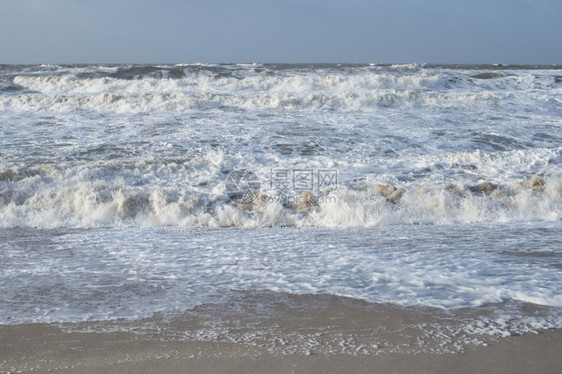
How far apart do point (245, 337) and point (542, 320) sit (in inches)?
69.2

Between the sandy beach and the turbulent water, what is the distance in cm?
25

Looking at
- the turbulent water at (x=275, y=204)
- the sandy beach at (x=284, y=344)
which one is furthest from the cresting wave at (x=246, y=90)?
the sandy beach at (x=284, y=344)

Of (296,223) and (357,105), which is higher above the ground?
(357,105)

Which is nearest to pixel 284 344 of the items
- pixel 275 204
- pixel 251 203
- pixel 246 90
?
pixel 275 204

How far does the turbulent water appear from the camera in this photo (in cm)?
375

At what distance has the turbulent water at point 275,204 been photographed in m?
3.75

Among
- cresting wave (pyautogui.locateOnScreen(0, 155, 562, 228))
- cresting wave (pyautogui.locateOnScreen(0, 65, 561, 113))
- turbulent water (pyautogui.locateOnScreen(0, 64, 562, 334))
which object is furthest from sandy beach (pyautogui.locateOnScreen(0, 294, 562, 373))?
cresting wave (pyautogui.locateOnScreen(0, 65, 561, 113))

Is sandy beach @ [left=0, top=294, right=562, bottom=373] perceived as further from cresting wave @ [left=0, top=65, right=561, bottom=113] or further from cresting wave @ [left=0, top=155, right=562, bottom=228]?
cresting wave @ [left=0, top=65, right=561, bottom=113]

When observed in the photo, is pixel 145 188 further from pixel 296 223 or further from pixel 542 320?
pixel 542 320

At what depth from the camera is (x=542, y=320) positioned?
3.05m

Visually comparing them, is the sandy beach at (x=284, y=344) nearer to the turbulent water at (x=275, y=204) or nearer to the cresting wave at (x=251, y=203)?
the turbulent water at (x=275, y=204)

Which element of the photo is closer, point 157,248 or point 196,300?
point 196,300

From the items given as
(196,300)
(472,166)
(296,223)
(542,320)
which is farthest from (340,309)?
(472,166)

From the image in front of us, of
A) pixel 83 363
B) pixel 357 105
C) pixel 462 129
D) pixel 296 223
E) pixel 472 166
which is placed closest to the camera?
pixel 83 363
